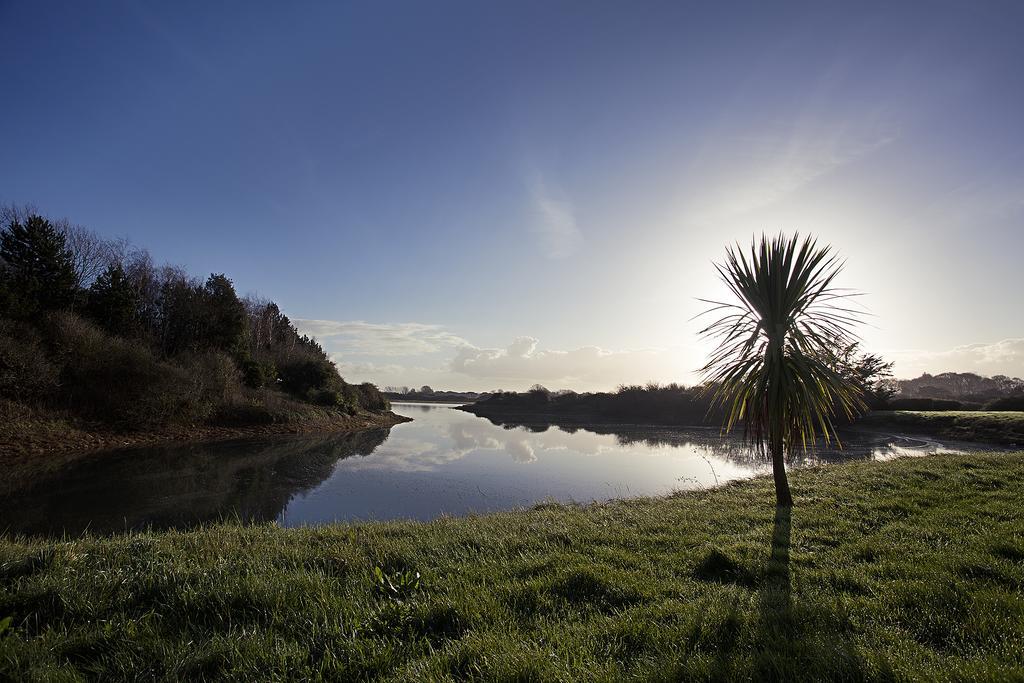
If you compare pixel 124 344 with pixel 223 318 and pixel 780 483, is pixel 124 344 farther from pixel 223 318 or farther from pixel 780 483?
pixel 780 483

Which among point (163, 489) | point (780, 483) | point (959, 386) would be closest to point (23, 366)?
point (163, 489)

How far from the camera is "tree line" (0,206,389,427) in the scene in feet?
71.0

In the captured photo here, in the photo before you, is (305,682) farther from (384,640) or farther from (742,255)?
(742,255)

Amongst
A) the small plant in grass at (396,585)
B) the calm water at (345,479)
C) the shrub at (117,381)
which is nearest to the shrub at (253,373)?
the shrub at (117,381)

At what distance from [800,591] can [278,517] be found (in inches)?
422

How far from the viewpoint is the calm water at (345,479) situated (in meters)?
10.6

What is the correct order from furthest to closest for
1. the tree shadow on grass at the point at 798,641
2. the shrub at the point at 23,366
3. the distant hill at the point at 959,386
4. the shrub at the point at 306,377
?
the distant hill at the point at 959,386
the shrub at the point at 306,377
the shrub at the point at 23,366
the tree shadow on grass at the point at 798,641

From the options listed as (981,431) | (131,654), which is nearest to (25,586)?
(131,654)

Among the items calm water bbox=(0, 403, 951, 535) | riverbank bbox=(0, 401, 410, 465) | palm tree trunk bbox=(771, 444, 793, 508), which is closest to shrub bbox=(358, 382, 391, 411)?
riverbank bbox=(0, 401, 410, 465)

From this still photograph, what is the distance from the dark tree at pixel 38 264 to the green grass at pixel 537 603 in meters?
26.8

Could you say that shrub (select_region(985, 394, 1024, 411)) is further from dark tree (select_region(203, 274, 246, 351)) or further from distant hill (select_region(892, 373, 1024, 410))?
dark tree (select_region(203, 274, 246, 351))

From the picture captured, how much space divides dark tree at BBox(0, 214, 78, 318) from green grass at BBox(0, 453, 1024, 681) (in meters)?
26.8

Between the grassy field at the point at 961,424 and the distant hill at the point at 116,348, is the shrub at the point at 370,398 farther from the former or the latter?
the grassy field at the point at 961,424

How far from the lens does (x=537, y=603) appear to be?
396cm
